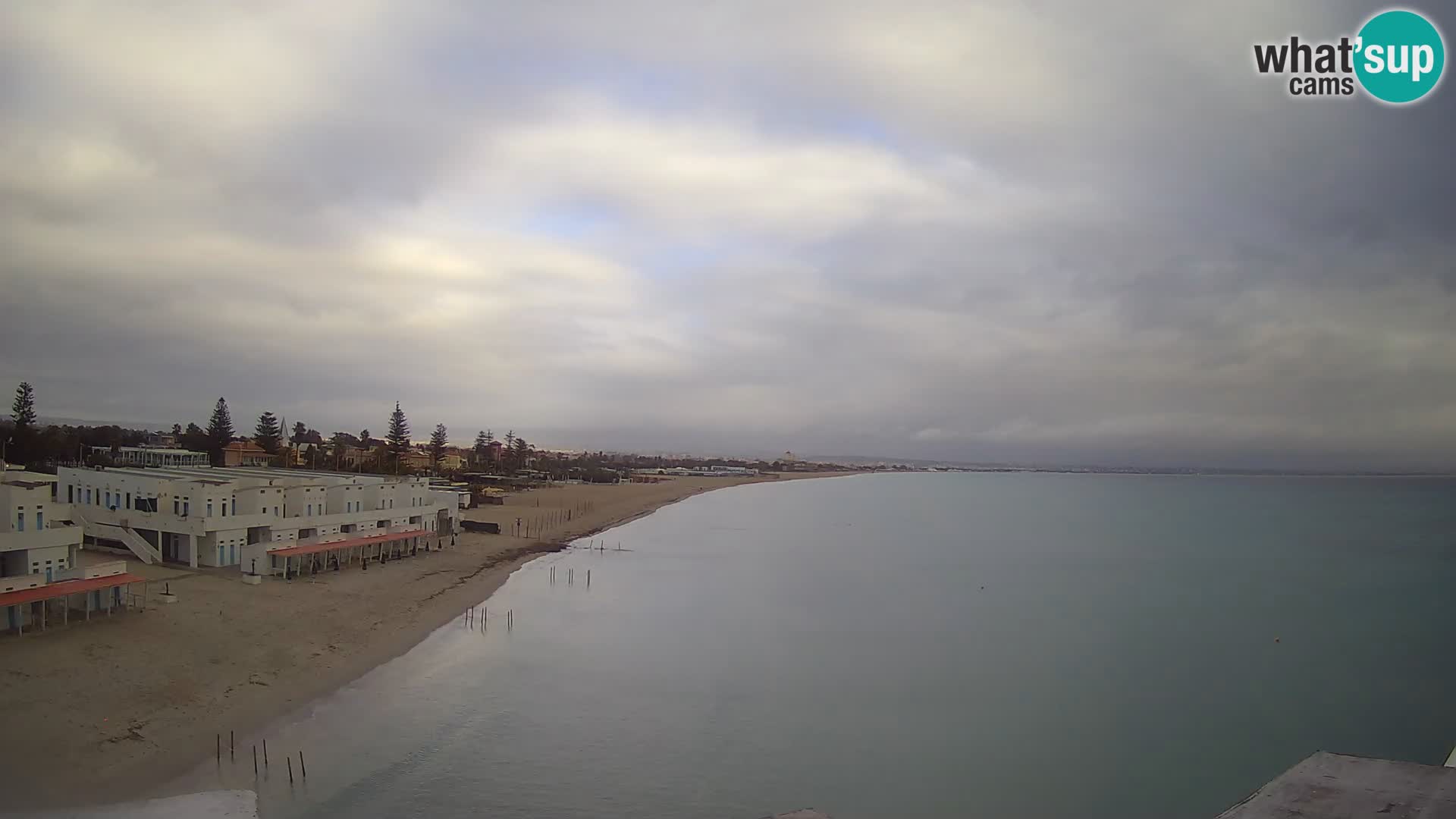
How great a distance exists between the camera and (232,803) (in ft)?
39.6

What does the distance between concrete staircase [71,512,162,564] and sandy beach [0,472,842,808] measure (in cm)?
52

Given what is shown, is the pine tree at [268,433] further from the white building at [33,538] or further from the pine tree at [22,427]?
the white building at [33,538]

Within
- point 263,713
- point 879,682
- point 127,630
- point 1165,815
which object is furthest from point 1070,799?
point 127,630

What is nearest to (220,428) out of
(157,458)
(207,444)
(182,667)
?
(207,444)

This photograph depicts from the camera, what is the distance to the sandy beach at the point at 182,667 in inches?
501

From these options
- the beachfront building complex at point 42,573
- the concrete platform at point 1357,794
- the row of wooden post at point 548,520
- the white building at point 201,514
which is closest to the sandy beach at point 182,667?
the beachfront building complex at point 42,573

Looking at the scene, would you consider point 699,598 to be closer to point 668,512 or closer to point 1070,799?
point 1070,799

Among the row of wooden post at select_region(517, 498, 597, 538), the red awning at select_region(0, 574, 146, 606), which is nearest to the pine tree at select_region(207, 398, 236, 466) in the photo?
the row of wooden post at select_region(517, 498, 597, 538)

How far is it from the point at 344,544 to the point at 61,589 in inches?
470

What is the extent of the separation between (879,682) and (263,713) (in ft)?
48.2

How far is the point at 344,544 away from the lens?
96.1 feet

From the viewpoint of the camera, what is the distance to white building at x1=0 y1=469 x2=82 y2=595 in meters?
17.9

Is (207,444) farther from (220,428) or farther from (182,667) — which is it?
(182,667)

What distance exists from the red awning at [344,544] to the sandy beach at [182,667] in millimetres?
1037
